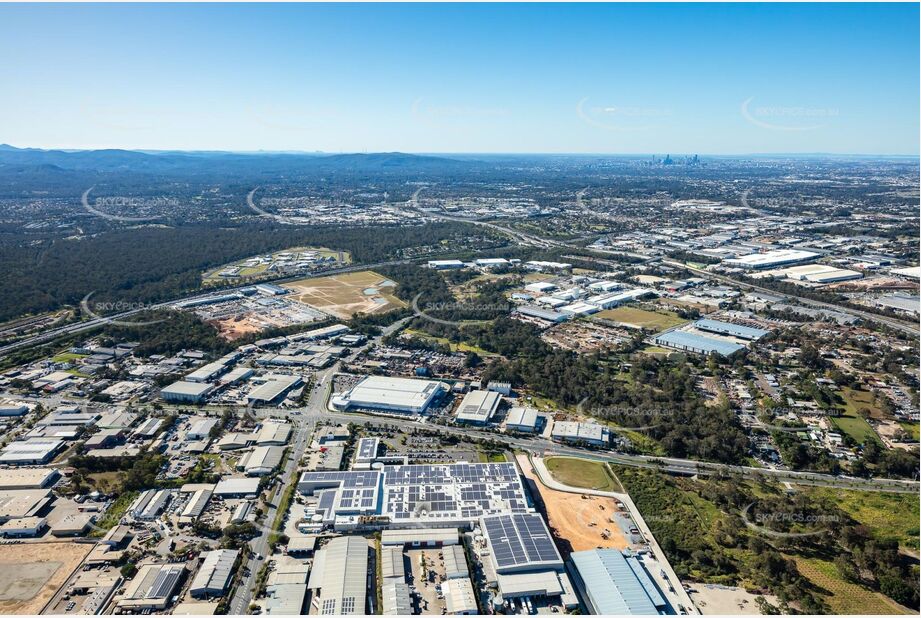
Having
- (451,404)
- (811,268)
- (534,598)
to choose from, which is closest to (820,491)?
(534,598)

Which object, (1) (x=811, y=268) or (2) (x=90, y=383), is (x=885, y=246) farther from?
(2) (x=90, y=383)

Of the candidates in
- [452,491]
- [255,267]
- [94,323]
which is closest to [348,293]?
[255,267]

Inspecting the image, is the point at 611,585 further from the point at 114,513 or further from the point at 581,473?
the point at 114,513

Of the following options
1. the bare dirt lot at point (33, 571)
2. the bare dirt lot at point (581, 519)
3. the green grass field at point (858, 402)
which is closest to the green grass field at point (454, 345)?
the bare dirt lot at point (581, 519)

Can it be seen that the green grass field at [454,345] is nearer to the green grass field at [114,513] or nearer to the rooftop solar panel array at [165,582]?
the green grass field at [114,513]

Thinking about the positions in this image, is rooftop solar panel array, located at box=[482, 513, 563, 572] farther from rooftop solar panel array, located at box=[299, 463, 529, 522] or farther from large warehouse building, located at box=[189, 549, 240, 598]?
large warehouse building, located at box=[189, 549, 240, 598]

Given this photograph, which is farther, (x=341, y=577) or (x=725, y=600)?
(x=341, y=577)
